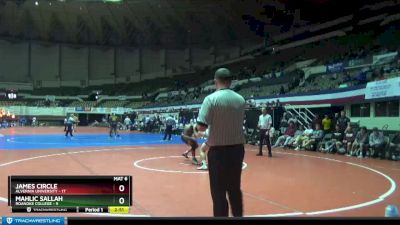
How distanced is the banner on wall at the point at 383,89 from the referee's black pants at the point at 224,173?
27.0 feet

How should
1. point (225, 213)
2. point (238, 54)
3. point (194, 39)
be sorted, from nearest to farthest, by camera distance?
1. point (225, 213)
2. point (194, 39)
3. point (238, 54)

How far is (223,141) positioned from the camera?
2979 millimetres

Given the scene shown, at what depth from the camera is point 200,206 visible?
4359mm

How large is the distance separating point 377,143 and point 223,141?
8928 mm

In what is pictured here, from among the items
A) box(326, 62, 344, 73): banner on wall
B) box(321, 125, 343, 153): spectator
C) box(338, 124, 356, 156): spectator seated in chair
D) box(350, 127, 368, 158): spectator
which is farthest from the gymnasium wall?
box(326, 62, 344, 73): banner on wall

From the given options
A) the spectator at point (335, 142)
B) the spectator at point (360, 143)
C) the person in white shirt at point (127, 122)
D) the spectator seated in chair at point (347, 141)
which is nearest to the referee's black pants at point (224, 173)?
the spectator at point (360, 143)

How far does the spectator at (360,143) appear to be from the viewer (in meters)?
11.0

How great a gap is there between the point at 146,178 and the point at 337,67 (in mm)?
10427

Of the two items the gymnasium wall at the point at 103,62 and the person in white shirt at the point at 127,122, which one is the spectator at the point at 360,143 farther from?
the person in white shirt at the point at 127,122

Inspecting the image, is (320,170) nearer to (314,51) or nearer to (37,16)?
(314,51)

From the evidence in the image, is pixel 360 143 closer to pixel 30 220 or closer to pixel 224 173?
pixel 224 173

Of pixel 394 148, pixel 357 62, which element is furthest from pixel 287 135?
pixel 394 148

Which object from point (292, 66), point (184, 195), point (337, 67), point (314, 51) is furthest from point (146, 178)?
point (314, 51)

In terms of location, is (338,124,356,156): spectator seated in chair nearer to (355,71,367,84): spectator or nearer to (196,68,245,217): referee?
(355,71,367,84): spectator
